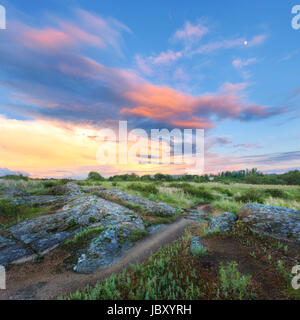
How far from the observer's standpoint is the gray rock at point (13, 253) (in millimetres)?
5871

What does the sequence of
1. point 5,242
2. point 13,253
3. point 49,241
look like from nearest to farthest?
point 13,253, point 5,242, point 49,241

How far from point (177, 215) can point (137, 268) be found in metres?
7.45

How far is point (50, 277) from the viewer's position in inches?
202

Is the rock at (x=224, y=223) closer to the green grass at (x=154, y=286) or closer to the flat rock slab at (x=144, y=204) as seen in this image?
the green grass at (x=154, y=286)

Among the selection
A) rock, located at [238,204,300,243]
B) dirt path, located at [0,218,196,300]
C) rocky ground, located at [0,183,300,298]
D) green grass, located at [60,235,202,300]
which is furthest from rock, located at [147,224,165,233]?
rock, located at [238,204,300,243]

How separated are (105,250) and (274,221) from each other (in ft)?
24.4

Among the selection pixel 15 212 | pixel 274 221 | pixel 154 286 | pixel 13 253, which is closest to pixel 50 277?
pixel 13 253

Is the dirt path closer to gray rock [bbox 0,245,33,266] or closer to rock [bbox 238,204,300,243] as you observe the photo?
gray rock [bbox 0,245,33,266]

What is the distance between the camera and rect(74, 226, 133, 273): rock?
5.50m

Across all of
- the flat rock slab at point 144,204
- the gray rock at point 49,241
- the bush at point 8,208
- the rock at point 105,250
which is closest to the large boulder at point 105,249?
the rock at point 105,250

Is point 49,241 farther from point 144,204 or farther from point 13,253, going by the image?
point 144,204

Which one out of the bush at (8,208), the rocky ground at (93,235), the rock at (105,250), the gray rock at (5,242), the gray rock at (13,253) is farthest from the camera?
the bush at (8,208)

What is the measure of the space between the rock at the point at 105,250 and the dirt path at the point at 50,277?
260 mm

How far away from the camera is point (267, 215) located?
7.16m
